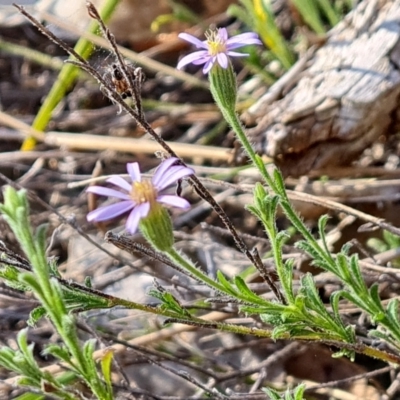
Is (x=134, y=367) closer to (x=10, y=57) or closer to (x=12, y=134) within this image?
(x=12, y=134)

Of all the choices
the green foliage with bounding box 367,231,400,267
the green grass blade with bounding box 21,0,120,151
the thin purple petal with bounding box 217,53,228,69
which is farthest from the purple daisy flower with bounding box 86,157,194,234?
the green grass blade with bounding box 21,0,120,151

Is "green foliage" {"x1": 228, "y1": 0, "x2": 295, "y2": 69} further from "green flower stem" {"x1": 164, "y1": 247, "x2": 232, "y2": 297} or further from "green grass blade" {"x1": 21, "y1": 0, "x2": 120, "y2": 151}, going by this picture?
"green flower stem" {"x1": 164, "y1": 247, "x2": 232, "y2": 297}

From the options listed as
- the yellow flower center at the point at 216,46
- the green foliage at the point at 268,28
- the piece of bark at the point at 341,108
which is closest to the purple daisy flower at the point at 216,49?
the yellow flower center at the point at 216,46

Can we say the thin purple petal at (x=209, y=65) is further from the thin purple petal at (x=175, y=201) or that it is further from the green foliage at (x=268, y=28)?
the green foliage at (x=268, y=28)

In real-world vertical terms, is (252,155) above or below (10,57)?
below

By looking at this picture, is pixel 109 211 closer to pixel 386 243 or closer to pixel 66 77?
pixel 386 243

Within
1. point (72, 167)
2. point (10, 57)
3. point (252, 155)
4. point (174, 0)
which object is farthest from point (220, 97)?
point (10, 57)
